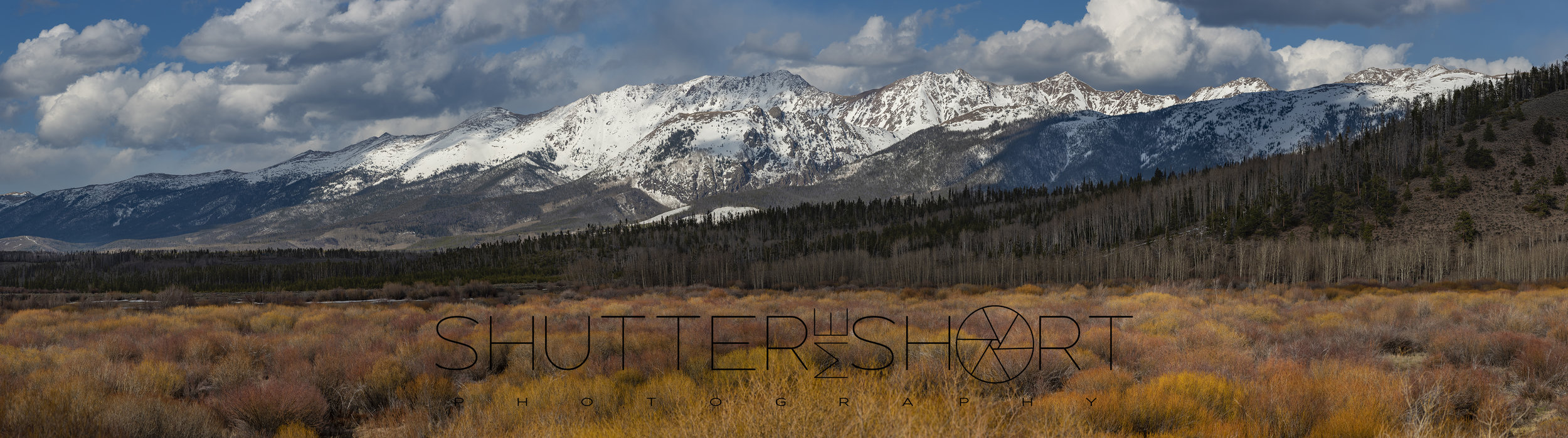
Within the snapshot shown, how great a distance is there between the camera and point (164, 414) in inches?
316

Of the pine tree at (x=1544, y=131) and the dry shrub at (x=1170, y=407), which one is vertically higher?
the pine tree at (x=1544, y=131)

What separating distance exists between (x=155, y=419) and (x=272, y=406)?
1.14 metres

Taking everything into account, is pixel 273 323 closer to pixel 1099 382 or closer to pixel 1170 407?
pixel 1099 382

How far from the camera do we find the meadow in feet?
24.3

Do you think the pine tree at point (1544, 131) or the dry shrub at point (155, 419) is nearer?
the dry shrub at point (155, 419)

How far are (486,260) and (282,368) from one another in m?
162

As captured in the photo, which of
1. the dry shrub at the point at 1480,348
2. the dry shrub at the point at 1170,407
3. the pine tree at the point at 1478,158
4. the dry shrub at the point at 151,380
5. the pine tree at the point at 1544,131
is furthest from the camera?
the pine tree at the point at 1544,131

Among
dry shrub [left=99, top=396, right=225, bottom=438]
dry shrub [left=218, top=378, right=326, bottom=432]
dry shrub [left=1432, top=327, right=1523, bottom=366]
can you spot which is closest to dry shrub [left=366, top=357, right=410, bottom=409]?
dry shrub [left=218, top=378, right=326, bottom=432]

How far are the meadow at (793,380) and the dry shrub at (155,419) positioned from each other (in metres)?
0.02

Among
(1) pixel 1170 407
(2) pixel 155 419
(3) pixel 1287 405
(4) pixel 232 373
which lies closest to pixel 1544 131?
(3) pixel 1287 405

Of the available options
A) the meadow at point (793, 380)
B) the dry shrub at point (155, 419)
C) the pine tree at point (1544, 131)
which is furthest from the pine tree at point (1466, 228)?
the dry shrub at point (155, 419)

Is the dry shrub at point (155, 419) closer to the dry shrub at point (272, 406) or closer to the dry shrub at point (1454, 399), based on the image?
the dry shrub at point (272, 406)

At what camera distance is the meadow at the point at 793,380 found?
7418 mm

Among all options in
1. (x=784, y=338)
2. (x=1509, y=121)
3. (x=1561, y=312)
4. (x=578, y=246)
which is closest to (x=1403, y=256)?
(x=1509, y=121)
